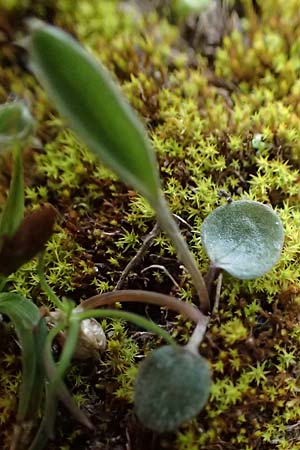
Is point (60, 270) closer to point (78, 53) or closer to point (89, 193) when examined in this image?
point (89, 193)

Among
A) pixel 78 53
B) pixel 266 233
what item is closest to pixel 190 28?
pixel 266 233

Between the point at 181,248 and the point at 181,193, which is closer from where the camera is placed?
the point at 181,248

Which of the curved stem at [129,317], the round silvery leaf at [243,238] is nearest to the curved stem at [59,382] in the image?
the curved stem at [129,317]

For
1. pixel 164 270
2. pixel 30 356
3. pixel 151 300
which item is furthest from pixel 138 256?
pixel 30 356

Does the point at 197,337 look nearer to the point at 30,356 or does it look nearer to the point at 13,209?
the point at 30,356

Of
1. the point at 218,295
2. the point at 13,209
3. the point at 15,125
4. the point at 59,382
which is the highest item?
the point at 15,125

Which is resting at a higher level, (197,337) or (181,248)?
(181,248)

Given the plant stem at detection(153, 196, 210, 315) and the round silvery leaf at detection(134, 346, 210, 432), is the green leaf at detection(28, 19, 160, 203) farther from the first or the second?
the round silvery leaf at detection(134, 346, 210, 432)

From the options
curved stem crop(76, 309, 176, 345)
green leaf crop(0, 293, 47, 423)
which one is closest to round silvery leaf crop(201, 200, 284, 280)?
curved stem crop(76, 309, 176, 345)
